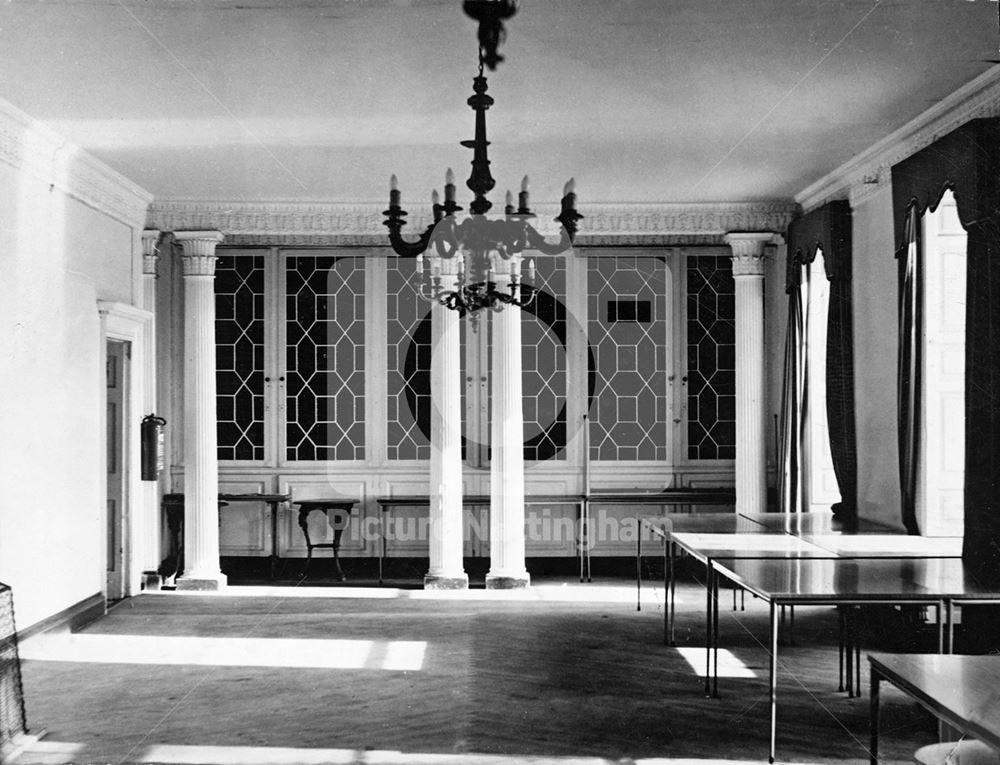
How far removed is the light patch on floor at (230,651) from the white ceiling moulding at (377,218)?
3730mm

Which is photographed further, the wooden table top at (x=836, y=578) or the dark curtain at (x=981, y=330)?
the dark curtain at (x=981, y=330)

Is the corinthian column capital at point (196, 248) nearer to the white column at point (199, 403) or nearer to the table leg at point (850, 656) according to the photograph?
the white column at point (199, 403)

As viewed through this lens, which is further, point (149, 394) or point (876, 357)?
point (149, 394)

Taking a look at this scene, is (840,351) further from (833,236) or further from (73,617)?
(73,617)

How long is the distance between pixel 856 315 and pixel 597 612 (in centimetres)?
306

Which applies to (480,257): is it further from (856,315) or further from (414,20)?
(856,315)

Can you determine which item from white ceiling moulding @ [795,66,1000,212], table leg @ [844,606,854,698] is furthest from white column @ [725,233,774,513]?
table leg @ [844,606,854,698]

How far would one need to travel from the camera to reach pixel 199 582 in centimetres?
857

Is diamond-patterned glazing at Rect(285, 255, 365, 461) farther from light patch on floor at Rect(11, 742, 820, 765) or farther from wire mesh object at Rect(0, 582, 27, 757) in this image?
light patch on floor at Rect(11, 742, 820, 765)

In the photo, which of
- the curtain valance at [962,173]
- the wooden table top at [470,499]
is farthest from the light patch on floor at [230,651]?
the curtain valance at [962,173]

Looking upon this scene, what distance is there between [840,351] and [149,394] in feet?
19.4

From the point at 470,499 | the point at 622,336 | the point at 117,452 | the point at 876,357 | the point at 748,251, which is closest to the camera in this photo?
the point at 876,357

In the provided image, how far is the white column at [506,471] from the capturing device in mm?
8570

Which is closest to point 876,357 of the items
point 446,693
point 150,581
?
point 446,693
